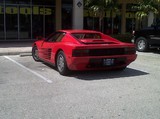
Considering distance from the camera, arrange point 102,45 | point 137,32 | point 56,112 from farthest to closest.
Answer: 1. point 137,32
2. point 102,45
3. point 56,112

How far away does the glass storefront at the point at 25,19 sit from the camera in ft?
65.7

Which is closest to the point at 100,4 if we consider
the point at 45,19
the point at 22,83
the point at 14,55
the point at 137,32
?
the point at 137,32

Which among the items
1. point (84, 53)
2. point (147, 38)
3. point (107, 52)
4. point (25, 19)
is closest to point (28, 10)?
point (25, 19)

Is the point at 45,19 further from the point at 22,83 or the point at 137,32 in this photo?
the point at 22,83

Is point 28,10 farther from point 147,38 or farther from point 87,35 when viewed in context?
point 87,35

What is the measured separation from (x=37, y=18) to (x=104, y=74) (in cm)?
1319

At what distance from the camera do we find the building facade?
778 inches

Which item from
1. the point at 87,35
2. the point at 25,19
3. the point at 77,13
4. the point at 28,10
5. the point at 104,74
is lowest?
the point at 104,74

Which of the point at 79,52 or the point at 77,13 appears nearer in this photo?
the point at 79,52

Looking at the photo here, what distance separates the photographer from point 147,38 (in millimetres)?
15273

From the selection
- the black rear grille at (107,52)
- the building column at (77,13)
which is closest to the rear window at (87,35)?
the black rear grille at (107,52)

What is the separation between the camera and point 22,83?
781 centimetres

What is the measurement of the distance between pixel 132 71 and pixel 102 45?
5.65 ft

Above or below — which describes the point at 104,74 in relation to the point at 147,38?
below
